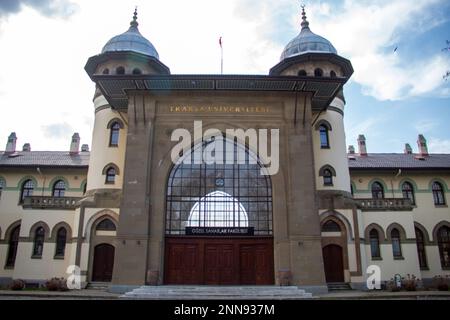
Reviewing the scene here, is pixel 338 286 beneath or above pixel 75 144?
beneath

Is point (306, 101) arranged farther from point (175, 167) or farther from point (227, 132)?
point (175, 167)


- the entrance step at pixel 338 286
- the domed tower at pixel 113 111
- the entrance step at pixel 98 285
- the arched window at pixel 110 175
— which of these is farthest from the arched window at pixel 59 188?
the entrance step at pixel 338 286

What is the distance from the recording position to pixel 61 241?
24812 mm

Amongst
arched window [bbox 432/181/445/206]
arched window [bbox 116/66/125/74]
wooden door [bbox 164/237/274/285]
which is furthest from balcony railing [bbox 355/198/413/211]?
arched window [bbox 116/66/125/74]

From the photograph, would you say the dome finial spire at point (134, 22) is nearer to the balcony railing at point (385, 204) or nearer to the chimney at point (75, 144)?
the chimney at point (75, 144)

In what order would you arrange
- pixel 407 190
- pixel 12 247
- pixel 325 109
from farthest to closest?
pixel 407 190 < pixel 12 247 < pixel 325 109

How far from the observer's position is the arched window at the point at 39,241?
2464 cm

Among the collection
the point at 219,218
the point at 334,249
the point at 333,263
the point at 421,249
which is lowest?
the point at 333,263

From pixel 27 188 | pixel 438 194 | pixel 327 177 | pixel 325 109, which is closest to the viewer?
pixel 327 177

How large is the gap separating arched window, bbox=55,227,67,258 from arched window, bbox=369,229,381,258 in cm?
2101

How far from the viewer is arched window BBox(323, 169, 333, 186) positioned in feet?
80.4

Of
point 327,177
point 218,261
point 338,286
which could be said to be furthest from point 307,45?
point 218,261

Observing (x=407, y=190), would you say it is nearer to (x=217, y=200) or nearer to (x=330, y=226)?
(x=330, y=226)

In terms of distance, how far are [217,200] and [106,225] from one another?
25.4ft
